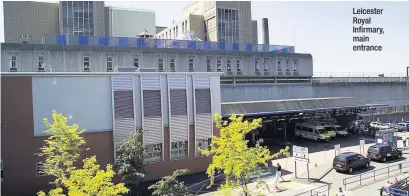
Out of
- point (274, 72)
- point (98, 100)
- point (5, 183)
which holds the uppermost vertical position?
point (274, 72)

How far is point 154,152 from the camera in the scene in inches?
942

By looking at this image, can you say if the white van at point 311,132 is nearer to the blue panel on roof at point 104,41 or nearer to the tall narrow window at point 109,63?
the tall narrow window at point 109,63

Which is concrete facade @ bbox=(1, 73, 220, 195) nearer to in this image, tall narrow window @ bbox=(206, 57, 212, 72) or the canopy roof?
the canopy roof

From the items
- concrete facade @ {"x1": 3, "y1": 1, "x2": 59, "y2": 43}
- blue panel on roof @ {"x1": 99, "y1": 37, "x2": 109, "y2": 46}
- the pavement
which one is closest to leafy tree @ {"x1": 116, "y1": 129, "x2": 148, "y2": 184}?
the pavement

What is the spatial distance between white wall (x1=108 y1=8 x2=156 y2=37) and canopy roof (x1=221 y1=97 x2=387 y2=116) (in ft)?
113

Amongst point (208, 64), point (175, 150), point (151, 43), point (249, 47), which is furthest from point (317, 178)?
point (249, 47)

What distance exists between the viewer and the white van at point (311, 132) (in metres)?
37.2

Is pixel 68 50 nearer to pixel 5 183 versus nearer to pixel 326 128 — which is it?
pixel 5 183

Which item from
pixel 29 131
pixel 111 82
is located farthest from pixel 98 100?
pixel 29 131

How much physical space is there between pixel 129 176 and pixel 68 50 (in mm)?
25062

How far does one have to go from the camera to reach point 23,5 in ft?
168

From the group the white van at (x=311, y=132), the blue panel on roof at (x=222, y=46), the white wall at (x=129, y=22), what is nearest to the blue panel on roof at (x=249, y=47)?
the blue panel on roof at (x=222, y=46)

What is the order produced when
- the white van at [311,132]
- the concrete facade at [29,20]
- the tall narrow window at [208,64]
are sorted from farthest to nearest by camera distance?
the concrete facade at [29,20] < the tall narrow window at [208,64] < the white van at [311,132]

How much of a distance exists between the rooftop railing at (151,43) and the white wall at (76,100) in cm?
2029
